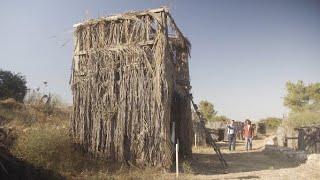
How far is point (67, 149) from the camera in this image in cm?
1423

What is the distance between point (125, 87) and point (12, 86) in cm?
1945

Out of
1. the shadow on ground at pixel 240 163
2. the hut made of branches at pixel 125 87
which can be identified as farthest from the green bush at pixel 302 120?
the hut made of branches at pixel 125 87

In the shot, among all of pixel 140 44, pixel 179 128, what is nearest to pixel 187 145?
pixel 179 128

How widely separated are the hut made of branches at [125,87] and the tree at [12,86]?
16.8 metres

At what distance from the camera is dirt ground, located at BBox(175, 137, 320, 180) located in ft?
44.5

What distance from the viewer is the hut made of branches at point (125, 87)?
13.8 m

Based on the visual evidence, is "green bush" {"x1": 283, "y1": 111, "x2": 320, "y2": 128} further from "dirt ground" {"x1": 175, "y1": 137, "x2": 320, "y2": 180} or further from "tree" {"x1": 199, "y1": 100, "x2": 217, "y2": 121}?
"tree" {"x1": 199, "y1": 100, "x2": 217, "y2": 121}

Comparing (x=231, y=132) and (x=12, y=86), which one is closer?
(x=231, y=132)

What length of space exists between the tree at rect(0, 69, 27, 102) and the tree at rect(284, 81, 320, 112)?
2943cm

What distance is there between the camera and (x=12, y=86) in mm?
30938

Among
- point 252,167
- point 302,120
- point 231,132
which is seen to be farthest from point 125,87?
point 302,120

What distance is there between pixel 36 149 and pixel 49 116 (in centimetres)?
1300

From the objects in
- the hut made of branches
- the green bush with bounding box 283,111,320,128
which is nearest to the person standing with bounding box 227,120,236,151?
the green bush with bounding box 283,111,320,128

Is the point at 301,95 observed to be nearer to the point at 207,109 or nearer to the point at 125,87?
the point at 207,109
